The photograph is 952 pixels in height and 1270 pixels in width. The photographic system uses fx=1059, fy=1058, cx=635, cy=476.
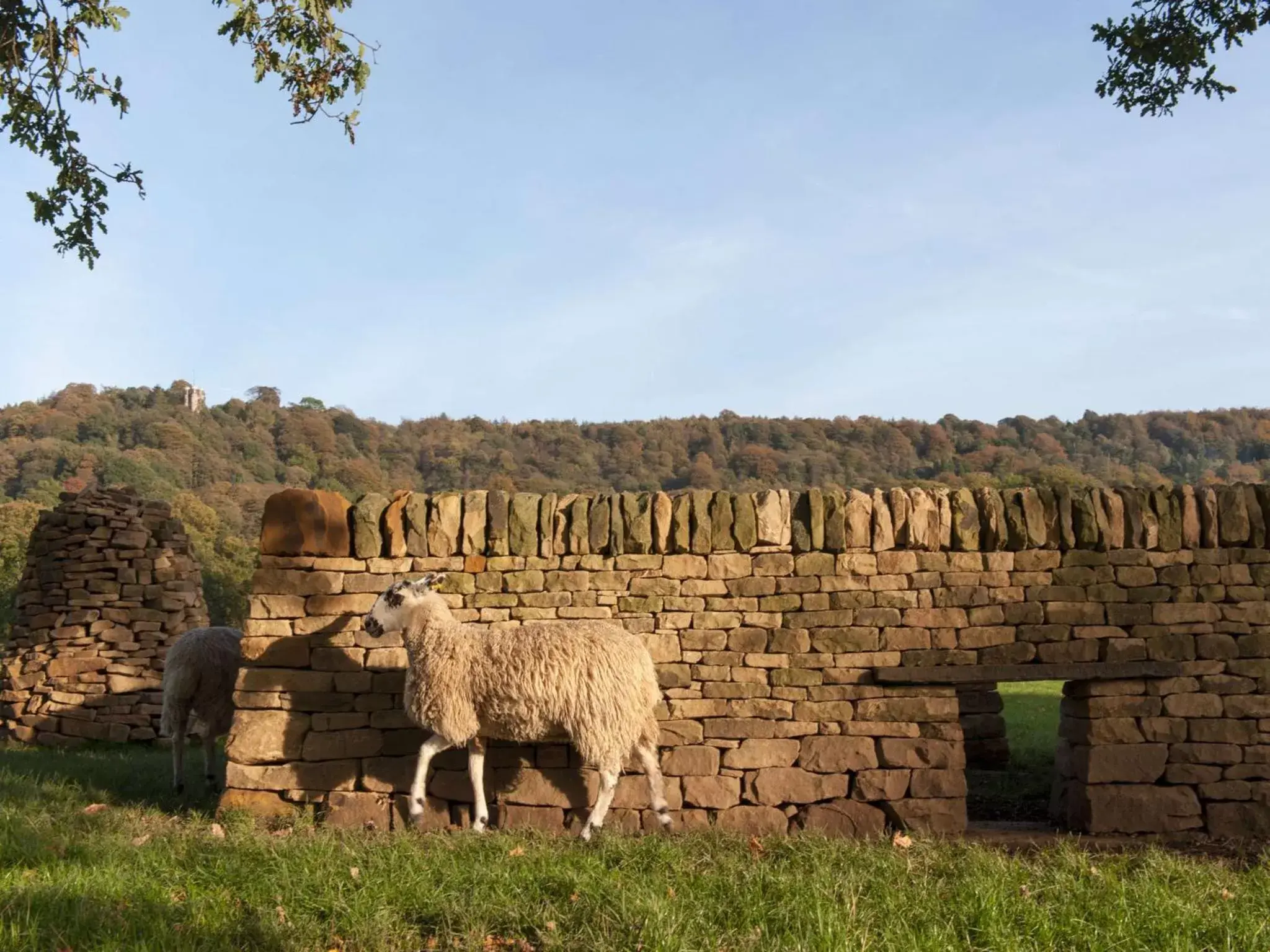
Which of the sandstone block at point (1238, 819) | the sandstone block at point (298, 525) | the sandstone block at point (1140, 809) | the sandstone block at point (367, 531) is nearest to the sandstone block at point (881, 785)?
the sandstone block at point (1140, 809)

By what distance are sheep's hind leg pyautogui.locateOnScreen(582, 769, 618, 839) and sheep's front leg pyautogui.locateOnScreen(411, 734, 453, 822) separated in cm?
104

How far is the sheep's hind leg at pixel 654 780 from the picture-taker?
6945 mm

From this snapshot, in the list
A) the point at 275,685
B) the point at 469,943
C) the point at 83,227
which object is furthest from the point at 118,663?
the point at 469,943

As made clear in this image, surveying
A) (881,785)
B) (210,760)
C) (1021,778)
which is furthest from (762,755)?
(210,760)

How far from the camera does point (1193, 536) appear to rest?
748 cm

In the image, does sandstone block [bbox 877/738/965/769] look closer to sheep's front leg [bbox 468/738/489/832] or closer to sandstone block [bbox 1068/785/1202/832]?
sandstone block [bbox 1068/785/1202/832]

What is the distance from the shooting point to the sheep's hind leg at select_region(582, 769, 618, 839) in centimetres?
668

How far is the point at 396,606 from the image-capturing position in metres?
7.06

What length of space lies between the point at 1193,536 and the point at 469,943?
5720mm

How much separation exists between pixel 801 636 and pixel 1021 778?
14.2 ft

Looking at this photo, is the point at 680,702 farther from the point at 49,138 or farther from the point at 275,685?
the point at 49,138

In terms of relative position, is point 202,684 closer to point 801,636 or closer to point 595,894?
point 801,636

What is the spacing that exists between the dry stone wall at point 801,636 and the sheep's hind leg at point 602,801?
419 millimetres

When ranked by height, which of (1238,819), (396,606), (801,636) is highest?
(396,606)
